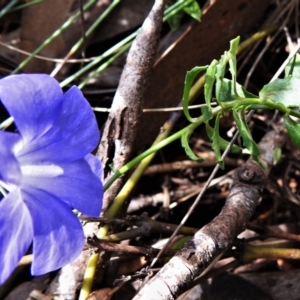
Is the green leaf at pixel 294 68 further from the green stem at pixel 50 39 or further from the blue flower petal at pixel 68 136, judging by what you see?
the green stem at pixel 50 39

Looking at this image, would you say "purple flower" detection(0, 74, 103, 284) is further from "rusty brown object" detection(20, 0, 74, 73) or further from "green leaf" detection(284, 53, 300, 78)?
"rusty brown object" detection(20, 0, 74, 73)

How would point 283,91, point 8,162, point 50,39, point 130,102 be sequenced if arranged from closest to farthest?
point 8,162 < point 283,91 < point 130,102 < point 50,39

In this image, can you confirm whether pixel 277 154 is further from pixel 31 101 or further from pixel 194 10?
pixel 31 101

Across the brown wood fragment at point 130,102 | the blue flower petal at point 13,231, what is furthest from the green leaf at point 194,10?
the blue flower petal at point 13,231

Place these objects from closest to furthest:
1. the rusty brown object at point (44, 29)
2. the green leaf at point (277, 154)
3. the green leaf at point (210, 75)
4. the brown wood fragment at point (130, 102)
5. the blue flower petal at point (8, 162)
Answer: the blue flower petal at point (8, 162)
the green leaf at point (210, 75)
the brown wood fragment at point (130, 102)
the green leaf at point (277, 154)
the rusty brown object at point (44, 29)

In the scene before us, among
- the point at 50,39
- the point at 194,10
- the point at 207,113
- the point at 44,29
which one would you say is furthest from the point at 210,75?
the point at 44,29

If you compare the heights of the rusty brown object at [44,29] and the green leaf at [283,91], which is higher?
the rusty brown object at [44,29]

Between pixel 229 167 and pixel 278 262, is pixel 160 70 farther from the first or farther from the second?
pixel 278 262
